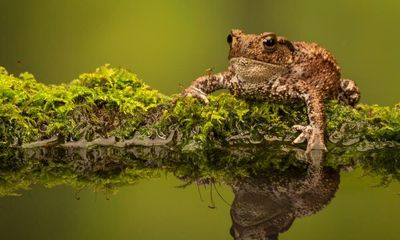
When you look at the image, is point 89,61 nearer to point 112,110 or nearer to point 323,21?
point 323,21

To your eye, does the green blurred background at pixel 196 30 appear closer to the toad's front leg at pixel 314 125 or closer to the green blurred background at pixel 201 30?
the green blurred background at pixel 201 30

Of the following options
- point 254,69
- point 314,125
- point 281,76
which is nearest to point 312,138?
point 314,125

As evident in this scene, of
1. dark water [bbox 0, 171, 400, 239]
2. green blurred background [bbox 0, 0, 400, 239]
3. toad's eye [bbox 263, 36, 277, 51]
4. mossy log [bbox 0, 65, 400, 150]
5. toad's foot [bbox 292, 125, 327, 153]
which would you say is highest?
green blurred background [bbox 0, 0, 400, 239]

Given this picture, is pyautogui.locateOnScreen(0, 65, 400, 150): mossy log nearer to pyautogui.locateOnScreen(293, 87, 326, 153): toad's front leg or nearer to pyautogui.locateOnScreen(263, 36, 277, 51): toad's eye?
pyautogui.locateOnScreen(293, 87, 326, 153): toad's front leg

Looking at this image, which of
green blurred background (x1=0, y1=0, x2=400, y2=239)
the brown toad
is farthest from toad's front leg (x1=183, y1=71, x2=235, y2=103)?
green blurred background (x1=0, y1=0, x2=400, y2=239)

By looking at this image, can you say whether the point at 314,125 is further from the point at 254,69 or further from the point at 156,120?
the point at 156,120

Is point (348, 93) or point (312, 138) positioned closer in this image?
point (312, 138)
